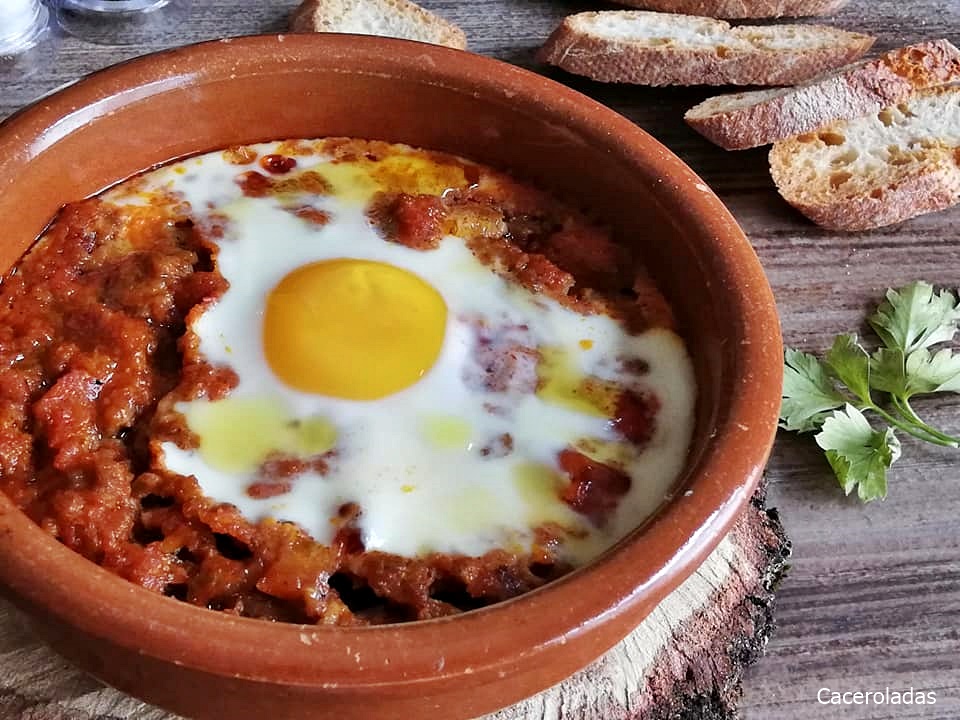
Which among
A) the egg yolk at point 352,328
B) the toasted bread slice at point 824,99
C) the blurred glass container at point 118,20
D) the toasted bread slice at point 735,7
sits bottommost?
the toasted bread slice at point 824,99

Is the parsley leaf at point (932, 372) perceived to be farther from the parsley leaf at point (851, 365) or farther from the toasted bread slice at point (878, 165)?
the toasted bread slice at point (878, 165)

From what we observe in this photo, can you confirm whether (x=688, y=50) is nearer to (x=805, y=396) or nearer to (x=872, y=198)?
(x=872, y=198)

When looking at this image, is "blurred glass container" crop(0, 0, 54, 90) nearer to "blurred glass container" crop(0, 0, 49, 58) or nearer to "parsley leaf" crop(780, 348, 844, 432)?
"blurred glass container" crop(0, 0, 49, 58)

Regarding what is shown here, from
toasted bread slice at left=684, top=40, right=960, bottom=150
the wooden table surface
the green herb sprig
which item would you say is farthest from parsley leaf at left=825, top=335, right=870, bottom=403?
toasted bread slice at left=684, top=40, right=960, bottom=150

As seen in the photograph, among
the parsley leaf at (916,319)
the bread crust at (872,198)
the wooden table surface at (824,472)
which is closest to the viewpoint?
the wooden table surface at (824,472)

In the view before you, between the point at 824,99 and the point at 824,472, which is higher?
the point at 824,99

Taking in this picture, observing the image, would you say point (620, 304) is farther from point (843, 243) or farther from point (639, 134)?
point (843, 243)

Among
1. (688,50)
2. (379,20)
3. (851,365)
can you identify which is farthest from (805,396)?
(379,20)

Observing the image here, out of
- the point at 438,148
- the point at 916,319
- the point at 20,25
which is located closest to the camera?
the point at 438,148

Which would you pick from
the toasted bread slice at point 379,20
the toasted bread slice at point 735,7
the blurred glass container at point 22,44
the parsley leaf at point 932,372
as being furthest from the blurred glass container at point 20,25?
the parsley leaf at point 932,372
